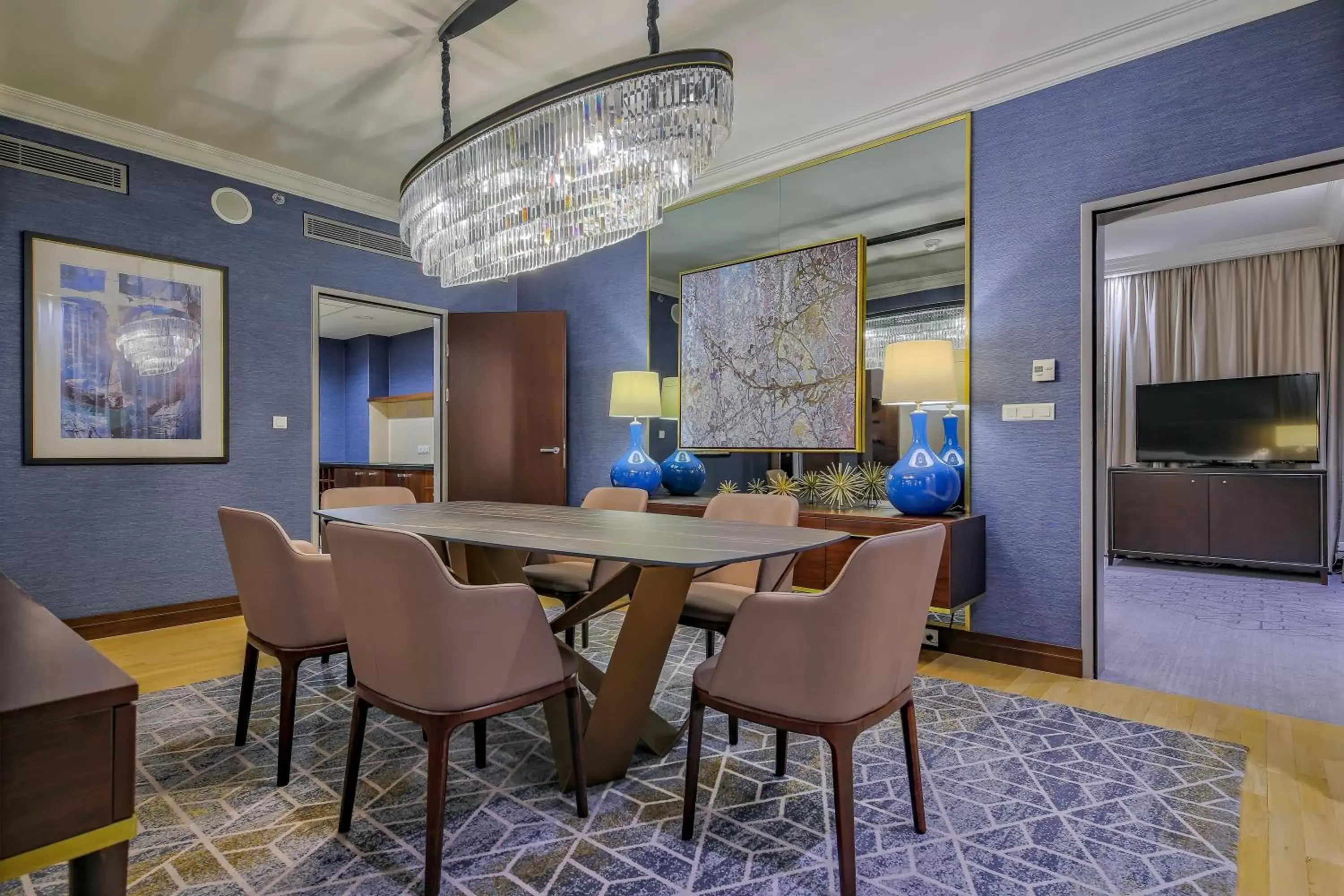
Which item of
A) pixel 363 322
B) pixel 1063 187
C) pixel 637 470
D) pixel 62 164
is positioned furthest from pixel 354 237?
pixel 1063 187

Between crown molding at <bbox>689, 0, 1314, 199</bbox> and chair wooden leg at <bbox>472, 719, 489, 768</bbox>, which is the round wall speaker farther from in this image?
chair wooden leg at <bbox>472, 719, 489, 768</bbox>

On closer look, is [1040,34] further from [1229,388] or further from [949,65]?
[1229,388]

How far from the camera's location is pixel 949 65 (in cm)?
323

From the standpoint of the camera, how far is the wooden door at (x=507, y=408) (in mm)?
5184

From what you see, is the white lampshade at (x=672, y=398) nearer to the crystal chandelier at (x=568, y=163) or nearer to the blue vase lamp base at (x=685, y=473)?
the blue vase lamp base at (x=685, y=473)

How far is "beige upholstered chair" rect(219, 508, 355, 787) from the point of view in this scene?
204cm

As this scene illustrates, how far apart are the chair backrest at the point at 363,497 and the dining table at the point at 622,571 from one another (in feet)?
2.67

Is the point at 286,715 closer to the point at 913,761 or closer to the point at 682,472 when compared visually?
the point at 913,761

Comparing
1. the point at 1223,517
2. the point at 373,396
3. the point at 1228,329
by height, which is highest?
the point at 1228,329

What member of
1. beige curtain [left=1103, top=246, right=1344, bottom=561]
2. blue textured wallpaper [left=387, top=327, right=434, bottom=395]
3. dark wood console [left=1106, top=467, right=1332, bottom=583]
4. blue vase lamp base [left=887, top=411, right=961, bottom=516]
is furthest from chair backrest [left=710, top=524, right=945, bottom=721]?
blue textured wallpaper [left=387, top=327, right=434, bottom=395]

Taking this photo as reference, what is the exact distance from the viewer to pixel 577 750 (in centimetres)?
187

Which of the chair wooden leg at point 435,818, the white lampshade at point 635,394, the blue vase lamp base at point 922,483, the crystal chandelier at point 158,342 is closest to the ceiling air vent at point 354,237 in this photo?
the crystal chandelier at point 158,342

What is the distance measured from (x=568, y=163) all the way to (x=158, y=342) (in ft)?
9.98

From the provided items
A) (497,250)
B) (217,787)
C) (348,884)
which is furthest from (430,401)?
(348,884)
